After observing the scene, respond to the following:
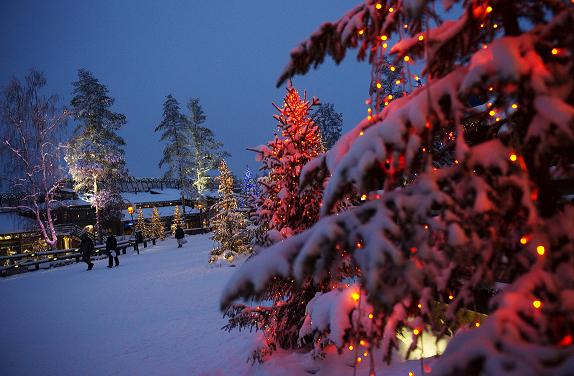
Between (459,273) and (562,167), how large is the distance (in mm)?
964

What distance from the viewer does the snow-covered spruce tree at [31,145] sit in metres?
22.1

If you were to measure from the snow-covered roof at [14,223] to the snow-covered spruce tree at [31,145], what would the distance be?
0.86 meters

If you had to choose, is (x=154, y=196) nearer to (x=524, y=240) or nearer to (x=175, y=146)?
(x=175, y=146)

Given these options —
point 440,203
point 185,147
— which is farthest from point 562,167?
point 185,147

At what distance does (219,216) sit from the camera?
1930 cm

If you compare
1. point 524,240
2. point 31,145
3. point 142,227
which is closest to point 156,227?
point 142,227

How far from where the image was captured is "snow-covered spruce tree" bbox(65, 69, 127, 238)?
26766 millimetres

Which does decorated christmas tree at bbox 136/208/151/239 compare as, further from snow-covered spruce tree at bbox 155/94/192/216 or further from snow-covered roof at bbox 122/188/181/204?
snow-covered spruce tree at bbox 155/94/192/216

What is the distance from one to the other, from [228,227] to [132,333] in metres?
10.6

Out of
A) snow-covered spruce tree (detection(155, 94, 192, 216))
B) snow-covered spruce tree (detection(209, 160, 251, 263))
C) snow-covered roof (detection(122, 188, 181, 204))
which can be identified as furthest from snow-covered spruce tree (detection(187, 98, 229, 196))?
snow-covered spruce tree (detection(209, 160, 251, 263))

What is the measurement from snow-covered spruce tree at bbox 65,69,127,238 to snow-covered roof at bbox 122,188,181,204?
32.4ft

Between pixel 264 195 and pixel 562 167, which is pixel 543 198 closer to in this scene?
pixel 562 167

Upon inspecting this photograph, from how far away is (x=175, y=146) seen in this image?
4003 cm

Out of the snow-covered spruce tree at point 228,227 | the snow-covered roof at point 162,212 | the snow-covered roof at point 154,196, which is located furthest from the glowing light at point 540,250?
the snow-covered roof at point 154,196
